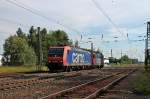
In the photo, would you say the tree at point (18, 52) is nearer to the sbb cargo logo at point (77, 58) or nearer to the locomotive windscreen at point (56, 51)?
the sbb cargo logo at point (77, 58)

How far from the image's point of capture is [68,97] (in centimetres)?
1730

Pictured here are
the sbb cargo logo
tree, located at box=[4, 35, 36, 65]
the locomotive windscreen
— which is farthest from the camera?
tree, located at box=[4, 35, 36, 65]

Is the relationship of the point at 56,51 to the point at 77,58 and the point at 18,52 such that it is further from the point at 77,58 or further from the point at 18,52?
the point at 18,52

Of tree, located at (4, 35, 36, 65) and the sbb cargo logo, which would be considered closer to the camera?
the sbb cargo logo

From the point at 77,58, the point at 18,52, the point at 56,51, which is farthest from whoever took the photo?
the point at 18,52

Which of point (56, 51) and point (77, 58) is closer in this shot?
point (56, 51)

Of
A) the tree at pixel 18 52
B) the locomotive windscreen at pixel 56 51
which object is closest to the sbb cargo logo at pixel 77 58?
the locomotive windscreen at pixel 56 51

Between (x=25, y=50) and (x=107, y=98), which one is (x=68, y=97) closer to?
(x=107, y=98)

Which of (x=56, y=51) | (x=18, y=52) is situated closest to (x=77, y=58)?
(x=56, y=51)

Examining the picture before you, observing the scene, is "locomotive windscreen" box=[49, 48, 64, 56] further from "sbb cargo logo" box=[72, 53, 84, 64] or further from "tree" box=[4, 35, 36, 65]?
"tree" box=[4, 35, 36, 65]

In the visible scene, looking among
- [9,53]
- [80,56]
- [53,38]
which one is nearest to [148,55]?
[80,56]

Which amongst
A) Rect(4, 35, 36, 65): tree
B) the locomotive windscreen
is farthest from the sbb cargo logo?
Rect(4, 35, 36, 65): tree

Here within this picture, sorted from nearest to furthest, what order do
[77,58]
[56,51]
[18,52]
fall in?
[56,51], [77,58], [18,52]

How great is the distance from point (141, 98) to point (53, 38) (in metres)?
141
